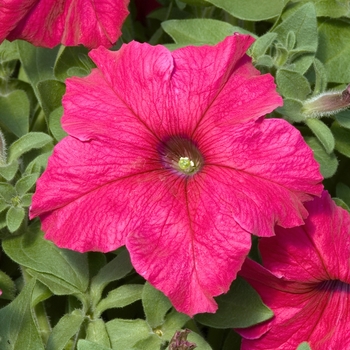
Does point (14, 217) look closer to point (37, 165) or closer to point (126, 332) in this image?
point (37, 165)

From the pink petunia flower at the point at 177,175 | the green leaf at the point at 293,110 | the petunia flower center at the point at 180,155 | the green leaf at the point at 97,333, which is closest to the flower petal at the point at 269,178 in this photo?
the pink petunia flower at the point at 177,175

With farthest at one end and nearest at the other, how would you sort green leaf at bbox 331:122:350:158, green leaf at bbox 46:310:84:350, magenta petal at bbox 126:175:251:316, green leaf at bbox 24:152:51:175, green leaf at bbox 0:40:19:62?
green leaf at bbox 0:40:19:62, green leaf at bbox 331:122:350:158, green leaf at bbox 24:152:51:175, green leaf at bbox 46:310:84:350, magenta petal at bbox 126:175:251:316

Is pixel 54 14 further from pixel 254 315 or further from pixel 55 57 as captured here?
pixel 254 315

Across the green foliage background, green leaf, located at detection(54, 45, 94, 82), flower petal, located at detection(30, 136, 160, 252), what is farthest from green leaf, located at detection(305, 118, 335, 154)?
green leaf, located at detection(54, 45, 94, 82)

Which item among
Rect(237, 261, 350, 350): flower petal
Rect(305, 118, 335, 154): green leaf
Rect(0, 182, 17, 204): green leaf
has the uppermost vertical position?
Rect(305, 118, 335, 154): green leaf

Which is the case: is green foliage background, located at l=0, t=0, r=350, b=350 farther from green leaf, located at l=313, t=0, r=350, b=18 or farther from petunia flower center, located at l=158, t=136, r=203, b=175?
petunia flower center, located at l=158, t=136, r=203, b=175

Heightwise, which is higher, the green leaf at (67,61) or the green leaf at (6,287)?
the green leaf at (67,61)

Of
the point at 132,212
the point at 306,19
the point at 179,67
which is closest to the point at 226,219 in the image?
the point at 132,212

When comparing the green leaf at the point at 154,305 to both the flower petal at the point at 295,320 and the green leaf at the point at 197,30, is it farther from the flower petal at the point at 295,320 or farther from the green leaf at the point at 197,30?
the green leaf at the point at 197,30
